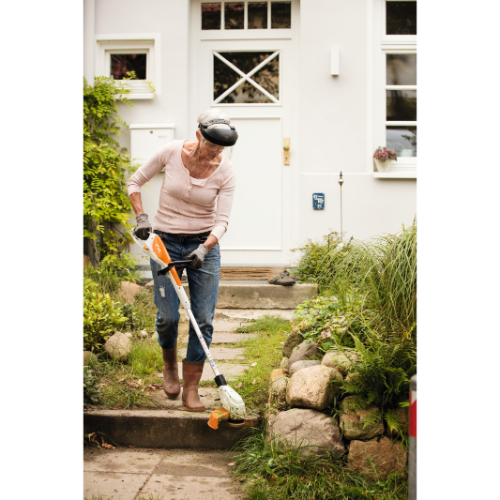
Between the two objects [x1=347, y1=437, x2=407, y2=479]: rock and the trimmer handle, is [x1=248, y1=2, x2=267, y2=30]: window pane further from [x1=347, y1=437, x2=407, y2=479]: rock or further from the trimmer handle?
[x1=347, y1=437, x2=407, y2=479]: rock

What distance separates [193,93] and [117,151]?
1249 millimetres

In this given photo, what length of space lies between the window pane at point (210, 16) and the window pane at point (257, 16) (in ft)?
1.35

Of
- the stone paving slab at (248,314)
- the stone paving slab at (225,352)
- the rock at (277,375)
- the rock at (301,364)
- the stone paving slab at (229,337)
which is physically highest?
the rock at (301,364)

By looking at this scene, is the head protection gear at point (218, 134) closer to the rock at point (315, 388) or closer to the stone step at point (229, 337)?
the rock at point (315, 388)

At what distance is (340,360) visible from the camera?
300cm

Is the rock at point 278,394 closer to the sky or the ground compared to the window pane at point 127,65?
closer to the ground

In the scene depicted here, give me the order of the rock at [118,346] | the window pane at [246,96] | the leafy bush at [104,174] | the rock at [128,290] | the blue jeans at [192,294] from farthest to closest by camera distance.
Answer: the window pane at [246,96] → the leafy bush at [104,174] → the rock at [128,290] → the rock at [118,346] → the blue jeans at [192,294]

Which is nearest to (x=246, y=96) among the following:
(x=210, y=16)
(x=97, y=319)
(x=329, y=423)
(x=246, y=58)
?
(x=246, y=58)

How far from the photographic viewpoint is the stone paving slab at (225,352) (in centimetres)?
440

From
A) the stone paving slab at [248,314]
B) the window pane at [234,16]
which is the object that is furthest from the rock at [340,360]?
the window pane at [234,16]

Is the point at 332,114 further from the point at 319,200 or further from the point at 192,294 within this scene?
the point at 192,294

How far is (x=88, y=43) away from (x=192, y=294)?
15.4 feet

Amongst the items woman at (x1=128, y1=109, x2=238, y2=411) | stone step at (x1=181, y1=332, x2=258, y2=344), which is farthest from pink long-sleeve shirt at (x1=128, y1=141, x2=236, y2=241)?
stone step at (x1=181, y1=332, x2=258, y2=344)
